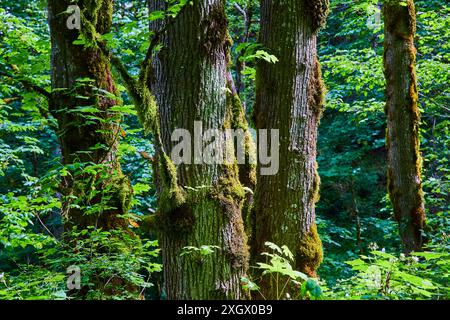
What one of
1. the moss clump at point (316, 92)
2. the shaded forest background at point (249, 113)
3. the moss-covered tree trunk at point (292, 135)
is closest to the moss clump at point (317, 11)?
the moss-covered tree trunk at point (292, 135)

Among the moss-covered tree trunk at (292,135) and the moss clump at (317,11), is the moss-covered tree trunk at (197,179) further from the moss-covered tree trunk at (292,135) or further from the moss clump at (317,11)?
the moss clump at (317,11)

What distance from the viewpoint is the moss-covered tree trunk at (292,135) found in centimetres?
416

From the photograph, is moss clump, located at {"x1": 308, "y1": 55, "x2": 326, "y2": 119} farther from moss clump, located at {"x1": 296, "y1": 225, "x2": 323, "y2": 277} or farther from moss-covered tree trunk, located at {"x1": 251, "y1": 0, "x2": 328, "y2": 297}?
moss clump, located at {"x1": 296, "y1": 225, "x2": 323, "y2": 277}

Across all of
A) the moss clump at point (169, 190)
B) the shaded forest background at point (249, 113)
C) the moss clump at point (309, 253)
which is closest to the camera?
the moss clump at point (169, 190)

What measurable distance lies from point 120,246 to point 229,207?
1093 mm

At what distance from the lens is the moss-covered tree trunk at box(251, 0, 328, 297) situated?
13.7 feet

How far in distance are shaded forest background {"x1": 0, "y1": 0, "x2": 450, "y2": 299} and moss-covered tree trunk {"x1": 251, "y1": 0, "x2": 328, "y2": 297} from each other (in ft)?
1.28

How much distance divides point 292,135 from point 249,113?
560 centimetres

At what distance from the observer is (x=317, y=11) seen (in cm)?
419

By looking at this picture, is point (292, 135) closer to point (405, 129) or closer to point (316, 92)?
point (316, 92)

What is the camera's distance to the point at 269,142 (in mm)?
4332

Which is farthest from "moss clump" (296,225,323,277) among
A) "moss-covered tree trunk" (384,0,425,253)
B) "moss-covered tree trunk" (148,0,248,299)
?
"moss-covered tree trunk" (384,0,425,253)

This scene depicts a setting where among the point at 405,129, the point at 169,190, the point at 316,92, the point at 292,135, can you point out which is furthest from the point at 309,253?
the point at 405,129
